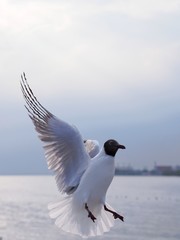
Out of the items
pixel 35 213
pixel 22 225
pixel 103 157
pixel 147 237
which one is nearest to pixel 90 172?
pixel 103 157

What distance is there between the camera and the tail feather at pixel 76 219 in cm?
727

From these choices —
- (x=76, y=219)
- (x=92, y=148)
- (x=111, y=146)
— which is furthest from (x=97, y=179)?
(x=92, y=148)

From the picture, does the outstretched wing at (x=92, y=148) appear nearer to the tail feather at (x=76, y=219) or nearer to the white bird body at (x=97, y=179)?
the tail feather at (x=76, y=219)

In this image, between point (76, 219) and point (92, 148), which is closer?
point (76, 219)

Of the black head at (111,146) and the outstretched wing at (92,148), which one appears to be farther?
the outstretched wing at (92,148)

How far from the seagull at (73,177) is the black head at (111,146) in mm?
20

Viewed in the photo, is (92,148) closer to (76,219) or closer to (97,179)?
(76,219)

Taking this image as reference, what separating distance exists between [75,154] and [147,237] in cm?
4163

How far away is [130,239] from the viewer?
44.8 m

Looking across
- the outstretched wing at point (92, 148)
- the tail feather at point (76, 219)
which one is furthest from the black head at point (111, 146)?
the outstretched wing at point (92, 148)

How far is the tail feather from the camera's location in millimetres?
7273

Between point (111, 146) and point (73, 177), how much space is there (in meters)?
0.79

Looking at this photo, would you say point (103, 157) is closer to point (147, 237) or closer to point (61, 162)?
point (61, 162)

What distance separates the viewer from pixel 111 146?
265 inches
